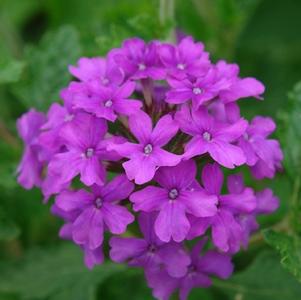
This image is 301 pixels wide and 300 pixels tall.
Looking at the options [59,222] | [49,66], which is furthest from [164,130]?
[59,222]

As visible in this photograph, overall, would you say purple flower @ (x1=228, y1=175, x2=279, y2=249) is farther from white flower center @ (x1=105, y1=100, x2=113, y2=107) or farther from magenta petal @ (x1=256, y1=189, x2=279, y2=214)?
white flower center @ (x1=105, y1=100, x2=113, y2=107)

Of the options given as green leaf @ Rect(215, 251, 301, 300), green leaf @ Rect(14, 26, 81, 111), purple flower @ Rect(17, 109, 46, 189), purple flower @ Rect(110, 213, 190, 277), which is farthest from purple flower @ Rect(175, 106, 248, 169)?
green leaf @ Rect(14, 26, 81, 111)

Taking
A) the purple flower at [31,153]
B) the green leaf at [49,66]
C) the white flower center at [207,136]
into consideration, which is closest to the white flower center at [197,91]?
the white flower center at [207,136]

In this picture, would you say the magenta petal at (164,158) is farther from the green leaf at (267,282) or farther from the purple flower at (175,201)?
the green leaf at (267,282)

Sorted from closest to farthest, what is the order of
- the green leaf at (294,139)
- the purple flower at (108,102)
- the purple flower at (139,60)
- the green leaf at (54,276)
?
the purple flower at (108,102) < the purple flower at (139,60) < the green leaf at (294,139) < the green leaf at (54,276)

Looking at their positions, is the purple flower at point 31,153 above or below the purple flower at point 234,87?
below

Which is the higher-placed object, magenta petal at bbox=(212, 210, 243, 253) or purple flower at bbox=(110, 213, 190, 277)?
magenta petal at bbox=(212, 210, 243, 253)
